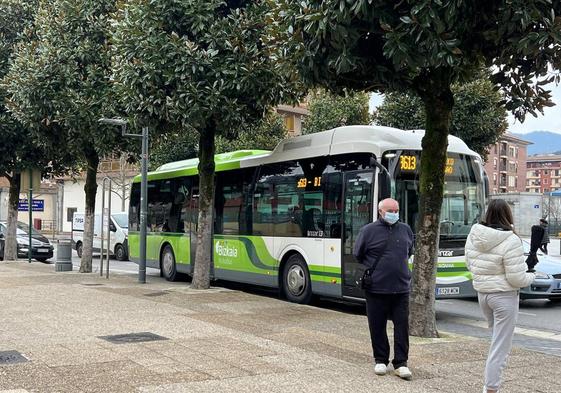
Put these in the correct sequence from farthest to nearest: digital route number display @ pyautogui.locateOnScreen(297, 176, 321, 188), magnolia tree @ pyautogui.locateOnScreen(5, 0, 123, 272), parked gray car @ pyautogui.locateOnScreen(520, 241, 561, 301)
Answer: magnolia tree @ pyautogui.locateOnScreen(5, 0, 123, 272)
parked gray car @ pyautogui.locateOnScreen(520, 241, 561, 301)
digital route number display @ pyautogui.locateOnScreen(297, 176, 321, 188)

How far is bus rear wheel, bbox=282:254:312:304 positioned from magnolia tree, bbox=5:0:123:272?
614cm

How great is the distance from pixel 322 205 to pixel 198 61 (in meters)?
3.54

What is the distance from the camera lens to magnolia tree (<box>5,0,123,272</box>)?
16438 mm

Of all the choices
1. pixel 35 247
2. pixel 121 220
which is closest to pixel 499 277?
pixel 35 247

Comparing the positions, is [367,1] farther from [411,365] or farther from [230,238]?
[230,238]

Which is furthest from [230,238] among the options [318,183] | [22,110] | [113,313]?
[22,110]

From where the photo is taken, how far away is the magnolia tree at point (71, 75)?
16438 millimetres

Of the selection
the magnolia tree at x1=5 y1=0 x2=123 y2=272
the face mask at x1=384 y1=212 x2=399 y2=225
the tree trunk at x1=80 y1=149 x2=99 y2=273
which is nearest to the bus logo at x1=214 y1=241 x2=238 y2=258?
the magnolia tree at x1=5 y1=0 x2=123 y2=272

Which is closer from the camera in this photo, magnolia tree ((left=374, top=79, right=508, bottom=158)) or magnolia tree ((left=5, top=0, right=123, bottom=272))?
magnolia tree ((left=5, top=0, right=123, bottom=272))

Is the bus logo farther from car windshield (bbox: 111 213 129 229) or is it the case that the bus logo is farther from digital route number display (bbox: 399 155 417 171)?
car windshield (bbox: 111 213 129 229)

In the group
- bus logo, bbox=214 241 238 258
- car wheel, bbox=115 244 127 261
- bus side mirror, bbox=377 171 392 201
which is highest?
bus side mirror, bbox=377 171 392 201

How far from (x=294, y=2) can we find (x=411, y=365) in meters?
4.90

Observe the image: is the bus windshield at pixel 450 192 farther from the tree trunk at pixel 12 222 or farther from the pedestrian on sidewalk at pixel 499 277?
the tree trunk at pixel 12 222

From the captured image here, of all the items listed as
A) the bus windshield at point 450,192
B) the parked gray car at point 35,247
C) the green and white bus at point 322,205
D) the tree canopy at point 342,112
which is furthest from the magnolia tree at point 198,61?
the parked gray car at point 35,247
